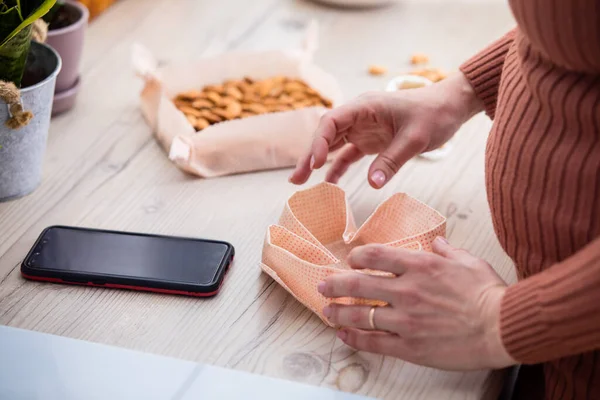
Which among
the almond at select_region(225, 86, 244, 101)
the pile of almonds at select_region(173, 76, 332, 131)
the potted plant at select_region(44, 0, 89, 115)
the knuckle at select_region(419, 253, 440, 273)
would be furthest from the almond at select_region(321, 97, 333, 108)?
the knuckle at select_region(419, 253, 440, 273)

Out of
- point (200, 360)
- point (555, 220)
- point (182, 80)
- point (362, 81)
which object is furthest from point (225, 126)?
point (555, 220)

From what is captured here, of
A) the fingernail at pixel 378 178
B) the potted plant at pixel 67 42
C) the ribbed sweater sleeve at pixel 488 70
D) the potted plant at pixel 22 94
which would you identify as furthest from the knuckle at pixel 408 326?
the potted plant at pixel 67 42

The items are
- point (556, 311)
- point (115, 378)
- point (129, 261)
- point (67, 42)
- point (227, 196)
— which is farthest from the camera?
point (67, 42)

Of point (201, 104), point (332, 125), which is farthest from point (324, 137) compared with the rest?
point (201, 104)

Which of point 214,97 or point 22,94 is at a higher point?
point 22,94

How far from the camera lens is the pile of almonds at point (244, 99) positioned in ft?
3.57

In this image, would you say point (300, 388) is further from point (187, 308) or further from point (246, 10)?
point (246, 10)

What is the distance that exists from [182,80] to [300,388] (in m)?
0.57

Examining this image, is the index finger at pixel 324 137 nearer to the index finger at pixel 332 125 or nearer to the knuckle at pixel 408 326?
the index finger at pixel 332 125

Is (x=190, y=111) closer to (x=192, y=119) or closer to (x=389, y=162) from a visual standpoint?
(x=192, y=119)

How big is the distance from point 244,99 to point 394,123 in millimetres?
287

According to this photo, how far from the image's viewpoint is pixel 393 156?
2.90 ft

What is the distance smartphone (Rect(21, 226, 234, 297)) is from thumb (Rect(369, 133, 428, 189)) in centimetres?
18

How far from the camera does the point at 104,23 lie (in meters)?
1.36
